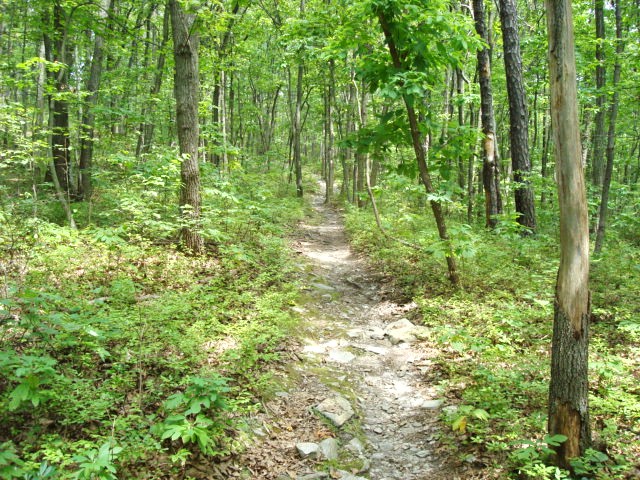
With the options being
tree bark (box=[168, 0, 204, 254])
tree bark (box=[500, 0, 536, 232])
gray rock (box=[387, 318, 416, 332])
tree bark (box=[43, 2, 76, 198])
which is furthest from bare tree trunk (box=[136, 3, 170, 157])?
tree bark (box=[500, 0, 536, 232])

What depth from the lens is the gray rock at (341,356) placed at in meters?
5.92

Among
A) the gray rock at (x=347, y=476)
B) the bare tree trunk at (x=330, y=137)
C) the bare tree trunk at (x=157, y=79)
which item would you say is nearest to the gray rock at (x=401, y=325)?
the gray rock at (x=347, y=476)

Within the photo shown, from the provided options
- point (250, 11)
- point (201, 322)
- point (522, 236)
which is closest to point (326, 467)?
point (201, 322)

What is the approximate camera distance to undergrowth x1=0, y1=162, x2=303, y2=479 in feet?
10.0

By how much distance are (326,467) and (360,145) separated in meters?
5.62

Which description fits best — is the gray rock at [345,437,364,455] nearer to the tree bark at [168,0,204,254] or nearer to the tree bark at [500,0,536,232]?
the tree bark at [168,0,204,254]

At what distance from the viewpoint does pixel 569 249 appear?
122 inches

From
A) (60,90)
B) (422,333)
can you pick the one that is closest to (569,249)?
(422,333)

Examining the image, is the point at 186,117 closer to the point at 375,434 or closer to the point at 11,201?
the point at 11,201

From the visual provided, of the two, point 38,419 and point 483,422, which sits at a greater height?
point 38,419

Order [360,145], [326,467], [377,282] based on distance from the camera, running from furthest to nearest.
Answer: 1. [377,282]
2. [360,145]
3. [326,467]

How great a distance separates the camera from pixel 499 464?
3.43 metres

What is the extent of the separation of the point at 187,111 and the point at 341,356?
5.72 metres

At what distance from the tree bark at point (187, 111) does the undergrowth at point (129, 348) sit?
0.38 m
